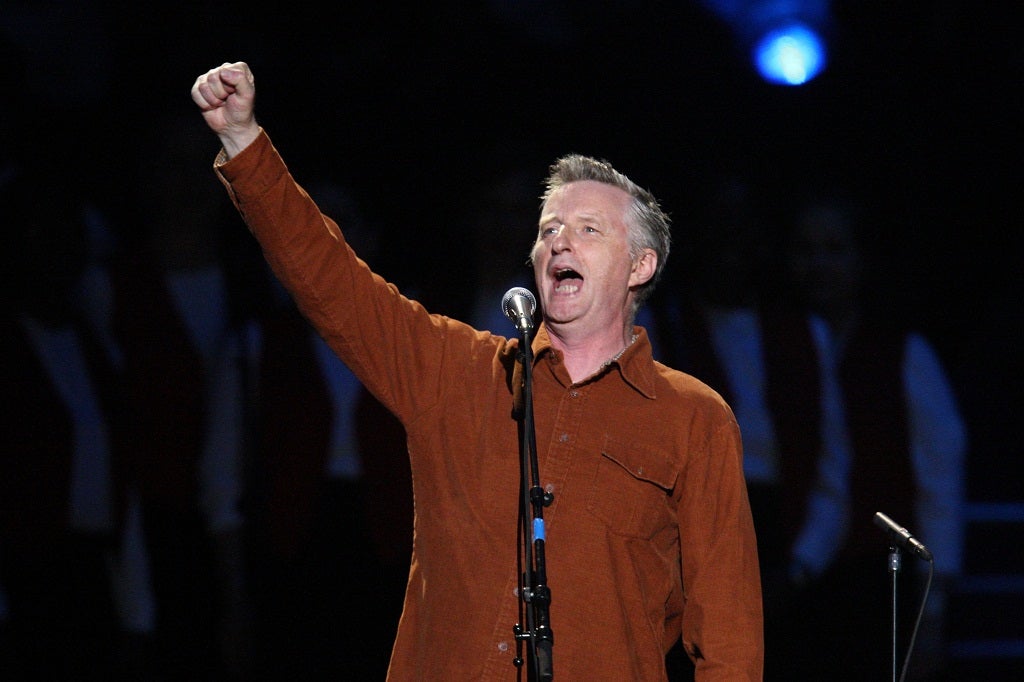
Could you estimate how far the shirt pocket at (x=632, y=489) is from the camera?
2.16m

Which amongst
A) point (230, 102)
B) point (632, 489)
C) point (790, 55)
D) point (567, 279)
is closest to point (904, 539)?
point (632, 489)

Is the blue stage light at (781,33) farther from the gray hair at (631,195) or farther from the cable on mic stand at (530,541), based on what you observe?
the cable on mic stand at (530,541)

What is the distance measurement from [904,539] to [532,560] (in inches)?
37.5

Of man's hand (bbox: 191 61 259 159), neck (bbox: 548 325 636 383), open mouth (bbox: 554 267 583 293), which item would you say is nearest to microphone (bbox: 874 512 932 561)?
neck (bbox: 548 325 636 383)

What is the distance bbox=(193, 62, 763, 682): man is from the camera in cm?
208

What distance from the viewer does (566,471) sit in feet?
7.13

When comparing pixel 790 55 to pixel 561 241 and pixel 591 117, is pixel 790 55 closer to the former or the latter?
pixel 591 117

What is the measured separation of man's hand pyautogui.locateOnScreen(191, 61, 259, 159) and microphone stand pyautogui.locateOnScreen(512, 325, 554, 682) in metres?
0.54

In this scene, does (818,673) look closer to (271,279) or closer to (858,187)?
(858,187)

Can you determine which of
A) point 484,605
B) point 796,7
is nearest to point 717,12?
point 796,7

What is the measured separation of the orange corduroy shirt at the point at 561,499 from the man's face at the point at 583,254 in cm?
10

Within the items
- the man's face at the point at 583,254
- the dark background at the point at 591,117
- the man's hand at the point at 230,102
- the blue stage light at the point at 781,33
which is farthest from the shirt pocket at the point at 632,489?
the blue stage light at the point at 781,33

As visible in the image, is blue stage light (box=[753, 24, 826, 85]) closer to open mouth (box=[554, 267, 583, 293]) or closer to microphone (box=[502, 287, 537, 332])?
open mouth (box=[554, 267, 583, 293])

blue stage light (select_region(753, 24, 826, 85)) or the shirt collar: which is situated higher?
blue stage light (select_region(753, 24, 826, 85))
